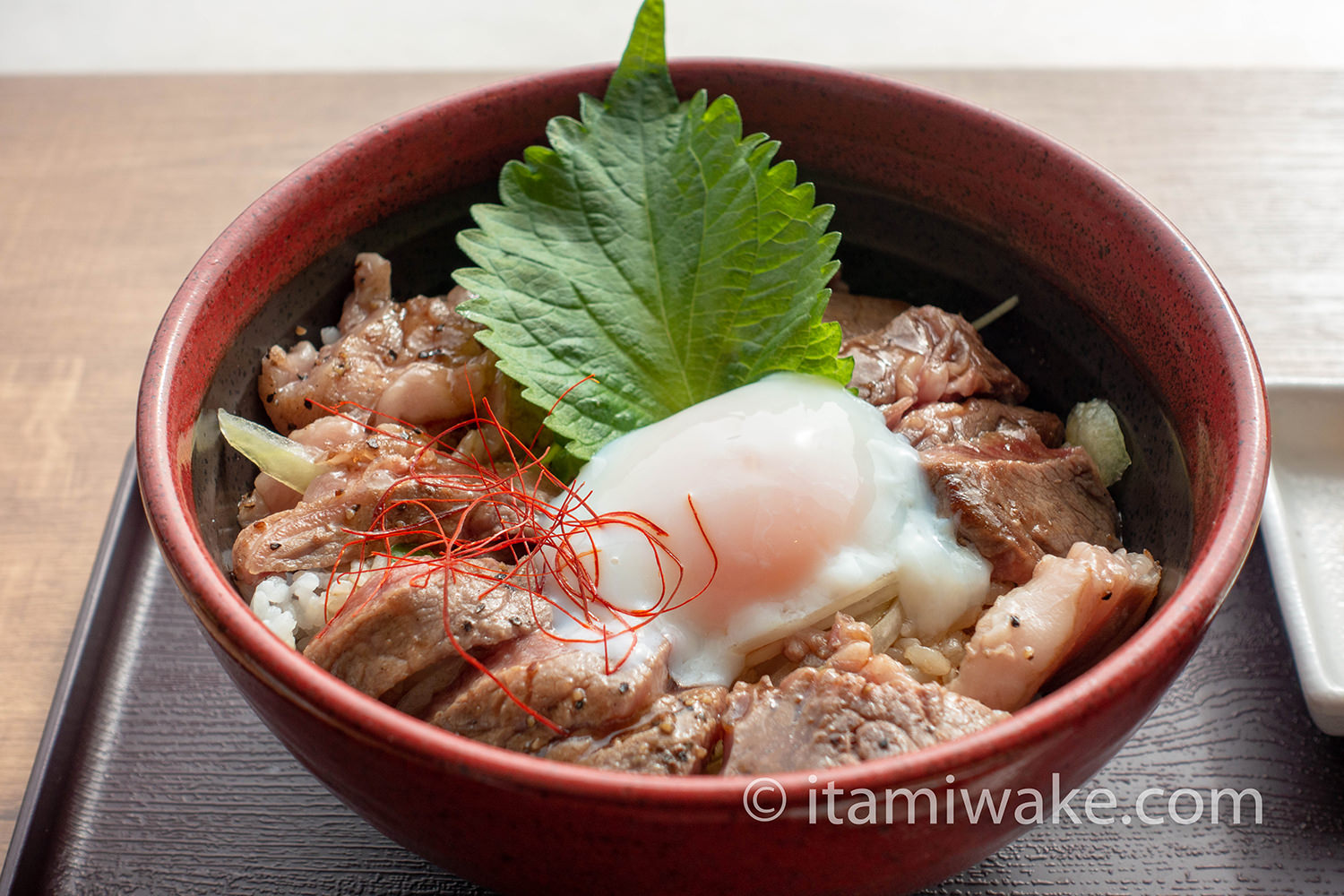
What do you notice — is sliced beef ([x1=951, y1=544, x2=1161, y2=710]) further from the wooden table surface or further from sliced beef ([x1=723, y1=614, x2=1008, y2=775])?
the wooden table surface

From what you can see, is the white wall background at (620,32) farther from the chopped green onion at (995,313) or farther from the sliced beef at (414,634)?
the sliced beef at (414,634)

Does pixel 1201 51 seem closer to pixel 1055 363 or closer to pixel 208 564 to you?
pixel 1055 363

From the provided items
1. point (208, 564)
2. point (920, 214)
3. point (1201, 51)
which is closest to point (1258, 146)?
point (1201, 51)

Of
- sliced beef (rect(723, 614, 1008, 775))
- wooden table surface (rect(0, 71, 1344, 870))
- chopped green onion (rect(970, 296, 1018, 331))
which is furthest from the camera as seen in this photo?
wooden table surface (rect(0, 71, 1344, 870))

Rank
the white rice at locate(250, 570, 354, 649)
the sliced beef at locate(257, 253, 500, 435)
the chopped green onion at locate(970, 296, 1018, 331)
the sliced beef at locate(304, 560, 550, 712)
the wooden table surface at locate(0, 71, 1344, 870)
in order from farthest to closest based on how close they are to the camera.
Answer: the wooden table surface at locate(0, 71, 1344, 870) → the chopped green onion at locate(970, 296, 1018, 331) → the sliced beef at locate(257, 253, 500, 435) → the white rice at locate(250, 570, 354, 649) → the sliced beef at locate(304, 560, 550, 712)

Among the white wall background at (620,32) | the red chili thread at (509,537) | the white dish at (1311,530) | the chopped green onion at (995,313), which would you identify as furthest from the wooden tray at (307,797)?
the white wall background at (620,32)

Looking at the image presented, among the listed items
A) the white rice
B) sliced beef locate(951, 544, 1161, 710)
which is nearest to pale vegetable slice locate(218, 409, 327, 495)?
the white rice
